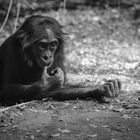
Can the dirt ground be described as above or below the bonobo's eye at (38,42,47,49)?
below

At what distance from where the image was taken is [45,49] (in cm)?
634

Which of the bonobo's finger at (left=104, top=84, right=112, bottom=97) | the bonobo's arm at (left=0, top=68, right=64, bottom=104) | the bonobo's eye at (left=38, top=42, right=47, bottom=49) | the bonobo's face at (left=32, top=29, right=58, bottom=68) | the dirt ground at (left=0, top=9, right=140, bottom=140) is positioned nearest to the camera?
the dirt ground at (left=0, top=9, right=140, bottom=140)

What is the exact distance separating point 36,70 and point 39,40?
1.65 feet

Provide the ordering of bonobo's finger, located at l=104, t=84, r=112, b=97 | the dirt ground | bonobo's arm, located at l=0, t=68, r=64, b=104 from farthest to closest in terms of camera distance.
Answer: bonobo's arm, located at l=0, t=68, r=64, b=104, bonobo's finger, located at l=104, t=84, r=112, b=97, the dirt ground

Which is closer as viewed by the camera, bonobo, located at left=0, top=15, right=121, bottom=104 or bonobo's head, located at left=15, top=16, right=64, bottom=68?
bonobo, located at left=0, top=15, right=121, bottom=104

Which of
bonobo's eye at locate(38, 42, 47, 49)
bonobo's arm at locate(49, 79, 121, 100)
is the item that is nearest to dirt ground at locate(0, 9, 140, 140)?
bonobo's arm at locate(49, 79, 121, 100)

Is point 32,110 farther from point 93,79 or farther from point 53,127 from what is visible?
point 93,79

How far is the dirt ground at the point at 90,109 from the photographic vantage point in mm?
4797

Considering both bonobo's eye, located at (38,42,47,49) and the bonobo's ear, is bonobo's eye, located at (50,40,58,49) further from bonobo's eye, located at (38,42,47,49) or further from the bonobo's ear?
the bonobo's ear

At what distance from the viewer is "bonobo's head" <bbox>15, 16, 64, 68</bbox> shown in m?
6.29

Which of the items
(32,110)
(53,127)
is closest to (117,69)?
(32,110)

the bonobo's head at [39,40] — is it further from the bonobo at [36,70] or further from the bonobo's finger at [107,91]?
the bonobo's finger at [107,91]

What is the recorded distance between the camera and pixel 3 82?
6582 mm

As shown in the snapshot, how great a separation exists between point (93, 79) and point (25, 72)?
1.53 m
